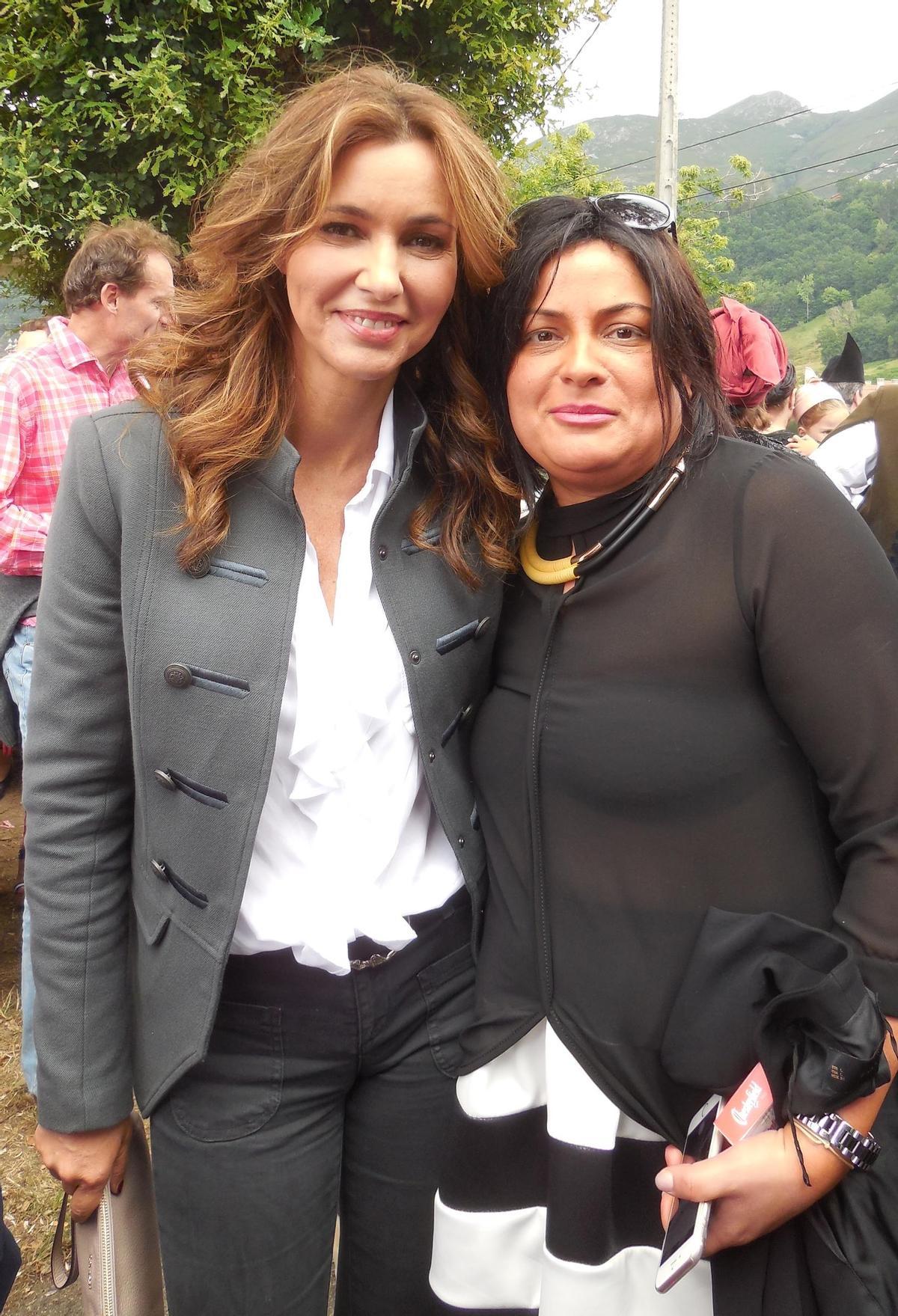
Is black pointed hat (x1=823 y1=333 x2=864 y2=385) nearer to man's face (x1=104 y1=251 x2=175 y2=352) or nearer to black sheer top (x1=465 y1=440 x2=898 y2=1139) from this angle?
man's face (x1=104 y1=251 x2=175 y2=352)

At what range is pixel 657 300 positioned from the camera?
5.01ft

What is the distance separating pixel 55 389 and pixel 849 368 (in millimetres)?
5855

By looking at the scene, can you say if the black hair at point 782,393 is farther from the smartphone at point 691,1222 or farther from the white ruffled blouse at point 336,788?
the smartphone at point 691,1222

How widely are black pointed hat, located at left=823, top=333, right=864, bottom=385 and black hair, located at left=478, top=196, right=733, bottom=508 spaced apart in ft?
20.6

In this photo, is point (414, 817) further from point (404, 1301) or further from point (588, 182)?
point (588, 182)

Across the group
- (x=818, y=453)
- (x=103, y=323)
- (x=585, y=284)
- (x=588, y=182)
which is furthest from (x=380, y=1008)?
(x=588, y=182)

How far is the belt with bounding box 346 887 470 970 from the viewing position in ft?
5.27

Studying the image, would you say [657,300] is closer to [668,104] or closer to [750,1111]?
[750,1111]

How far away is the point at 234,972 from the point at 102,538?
0.71 meters

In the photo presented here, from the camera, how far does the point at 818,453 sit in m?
4.41

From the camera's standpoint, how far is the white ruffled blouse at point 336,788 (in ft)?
5.04

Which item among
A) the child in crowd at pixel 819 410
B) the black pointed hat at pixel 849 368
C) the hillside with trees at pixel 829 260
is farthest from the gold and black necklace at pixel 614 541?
the hillside with trees at pixel 829 260

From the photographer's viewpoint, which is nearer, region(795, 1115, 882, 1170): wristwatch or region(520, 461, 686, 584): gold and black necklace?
region(795, 1115, 882, 1170): wristwatch

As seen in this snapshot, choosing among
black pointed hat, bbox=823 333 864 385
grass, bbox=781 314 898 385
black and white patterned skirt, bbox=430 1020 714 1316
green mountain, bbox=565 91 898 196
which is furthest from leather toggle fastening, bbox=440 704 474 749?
green mountain, bbox=565 91 898 196
